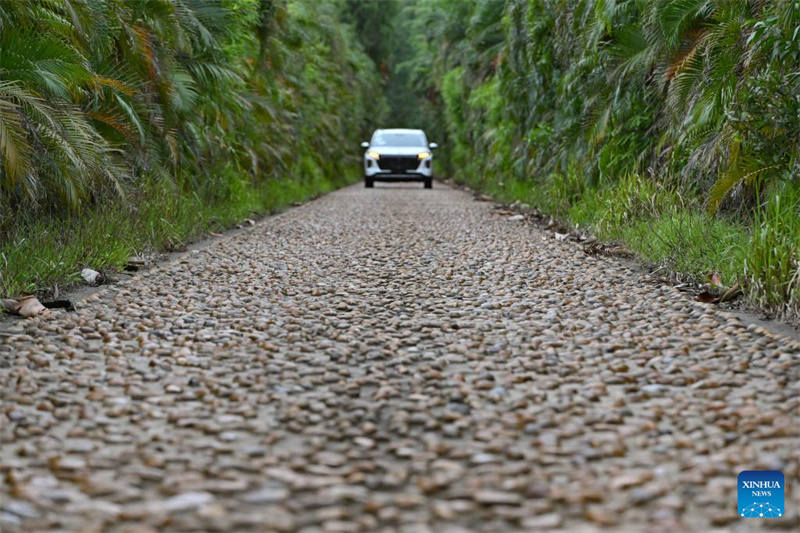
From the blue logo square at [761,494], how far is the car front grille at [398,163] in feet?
79.4

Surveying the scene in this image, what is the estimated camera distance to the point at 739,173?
23.7 feet

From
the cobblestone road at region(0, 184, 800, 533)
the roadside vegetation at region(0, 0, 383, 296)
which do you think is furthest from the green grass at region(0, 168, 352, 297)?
the cobblestone road at region(0, 184, 800, 533)

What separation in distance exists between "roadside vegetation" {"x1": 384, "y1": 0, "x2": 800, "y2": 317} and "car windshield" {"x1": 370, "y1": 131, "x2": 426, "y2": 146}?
7.90 m

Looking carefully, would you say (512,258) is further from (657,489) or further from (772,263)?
(657,489)

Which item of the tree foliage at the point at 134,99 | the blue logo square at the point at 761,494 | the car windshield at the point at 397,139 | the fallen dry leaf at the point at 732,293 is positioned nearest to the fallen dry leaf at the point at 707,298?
the fallen dry leaf at the point at 732,293

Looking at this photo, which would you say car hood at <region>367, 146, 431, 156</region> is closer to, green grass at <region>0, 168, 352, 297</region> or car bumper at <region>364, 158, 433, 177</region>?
car bumper at <region>364, 158, 433, 177</region>

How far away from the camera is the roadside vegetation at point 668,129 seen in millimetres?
6617

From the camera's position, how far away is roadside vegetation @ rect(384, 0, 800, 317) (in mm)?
6617

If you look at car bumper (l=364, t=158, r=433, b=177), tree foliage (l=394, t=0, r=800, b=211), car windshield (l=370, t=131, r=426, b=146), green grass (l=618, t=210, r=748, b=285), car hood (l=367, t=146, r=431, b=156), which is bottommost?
car bumper (l=364, t=158, r=433, b=177)

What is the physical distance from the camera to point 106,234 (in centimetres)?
793

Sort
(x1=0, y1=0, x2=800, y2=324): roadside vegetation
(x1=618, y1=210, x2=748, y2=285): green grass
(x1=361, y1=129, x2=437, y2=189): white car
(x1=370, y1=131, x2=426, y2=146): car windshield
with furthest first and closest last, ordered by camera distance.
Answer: (x1=370, y1=131, x2=426, y2=146): car windshield < (x1=361, y1=129, x2=437, y2=189): white car < (x1=0, y1=0, x2=800, y2=324): roadside vegetation < (x1=618, y1=210, x2=748, y2=285): green grass

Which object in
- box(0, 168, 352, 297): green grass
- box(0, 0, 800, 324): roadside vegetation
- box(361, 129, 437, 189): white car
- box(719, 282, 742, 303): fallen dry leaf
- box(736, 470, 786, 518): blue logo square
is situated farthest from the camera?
box(361, 129, 437, 189): white car

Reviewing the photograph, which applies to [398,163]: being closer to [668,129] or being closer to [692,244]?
[668,129]

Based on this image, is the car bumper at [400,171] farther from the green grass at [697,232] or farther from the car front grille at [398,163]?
the green grass at [697,232]
